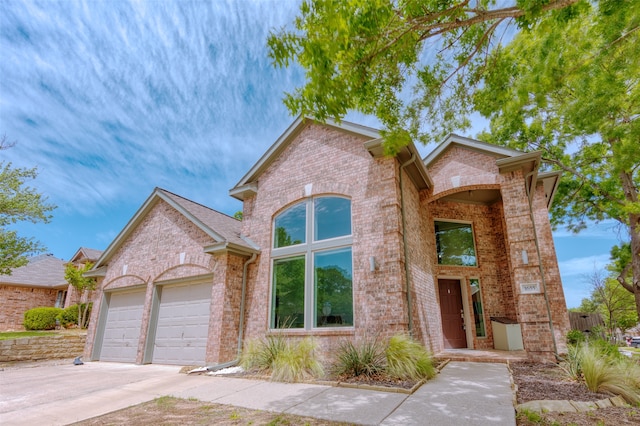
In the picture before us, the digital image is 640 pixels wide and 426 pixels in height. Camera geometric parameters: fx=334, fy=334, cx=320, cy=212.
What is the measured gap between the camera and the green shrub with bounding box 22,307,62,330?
2016 cm

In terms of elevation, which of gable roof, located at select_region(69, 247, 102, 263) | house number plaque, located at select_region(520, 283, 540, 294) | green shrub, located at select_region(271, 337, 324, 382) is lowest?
green shrub, located at select_region(271, 337, 324, 382)

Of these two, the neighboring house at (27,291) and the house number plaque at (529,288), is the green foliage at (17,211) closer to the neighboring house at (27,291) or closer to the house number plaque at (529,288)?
the neighboring house at (27,291)

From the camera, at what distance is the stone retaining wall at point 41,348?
11070mm

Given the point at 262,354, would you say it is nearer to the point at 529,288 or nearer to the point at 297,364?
the point at 297,364

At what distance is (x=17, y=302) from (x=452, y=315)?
1076 inches

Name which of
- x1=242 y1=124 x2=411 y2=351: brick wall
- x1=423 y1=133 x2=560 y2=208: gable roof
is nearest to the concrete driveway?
x1=242 y1=124 x2=411 y2=351: brick wall

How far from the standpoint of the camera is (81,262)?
2441 centimetres

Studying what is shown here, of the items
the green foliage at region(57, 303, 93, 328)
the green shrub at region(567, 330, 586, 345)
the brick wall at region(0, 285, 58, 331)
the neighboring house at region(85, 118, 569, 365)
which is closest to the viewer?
the neighboring house at region(85, 118, 569, 365)

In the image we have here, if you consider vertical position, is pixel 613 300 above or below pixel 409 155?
below

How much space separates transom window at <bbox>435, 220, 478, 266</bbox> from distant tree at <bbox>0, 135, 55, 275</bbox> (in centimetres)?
1740

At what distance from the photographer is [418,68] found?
6.97m

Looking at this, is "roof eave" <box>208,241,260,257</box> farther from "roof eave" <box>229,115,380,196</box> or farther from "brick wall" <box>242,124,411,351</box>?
"roof eave" <box>229,115,380,196</box>

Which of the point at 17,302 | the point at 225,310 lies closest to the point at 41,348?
the point at 225,310

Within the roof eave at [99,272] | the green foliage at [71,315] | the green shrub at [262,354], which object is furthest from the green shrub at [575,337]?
the green foliage at [71,315]
